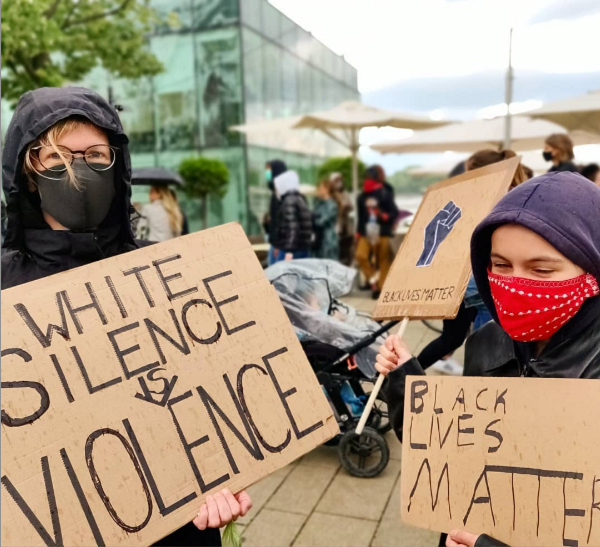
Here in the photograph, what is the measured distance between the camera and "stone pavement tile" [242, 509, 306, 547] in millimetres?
2725

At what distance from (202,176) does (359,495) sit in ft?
37.5

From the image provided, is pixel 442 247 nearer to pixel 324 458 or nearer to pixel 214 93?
pixel 324 458

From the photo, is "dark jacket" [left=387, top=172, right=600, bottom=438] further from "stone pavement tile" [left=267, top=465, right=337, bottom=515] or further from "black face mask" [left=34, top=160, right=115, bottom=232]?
"stone pavement tile" [left=267, top=465, right=337, bottom=515]

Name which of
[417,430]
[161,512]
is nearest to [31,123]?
[161,512]

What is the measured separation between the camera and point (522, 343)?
143 cm

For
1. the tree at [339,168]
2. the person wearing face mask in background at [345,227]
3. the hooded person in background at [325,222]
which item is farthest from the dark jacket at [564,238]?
the tree at [339,168]

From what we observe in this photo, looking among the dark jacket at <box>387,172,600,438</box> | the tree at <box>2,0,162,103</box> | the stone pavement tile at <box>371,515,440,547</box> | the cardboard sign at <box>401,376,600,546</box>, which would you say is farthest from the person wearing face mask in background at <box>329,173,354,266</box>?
the cardboard sign at <box>401,376,600,546</box>

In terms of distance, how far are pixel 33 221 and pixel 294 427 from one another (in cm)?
94

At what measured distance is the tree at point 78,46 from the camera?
27.5 ft

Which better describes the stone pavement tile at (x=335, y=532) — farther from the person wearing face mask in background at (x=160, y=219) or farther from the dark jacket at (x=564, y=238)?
the person wearing face mask in background at (x=160, y=219)

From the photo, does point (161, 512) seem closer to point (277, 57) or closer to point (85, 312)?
point (85, 312)

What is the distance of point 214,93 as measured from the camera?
48.8 ft

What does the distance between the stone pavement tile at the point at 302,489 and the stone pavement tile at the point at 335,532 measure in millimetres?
130

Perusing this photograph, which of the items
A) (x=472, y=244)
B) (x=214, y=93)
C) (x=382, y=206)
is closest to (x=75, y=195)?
(x=472, y=244)
